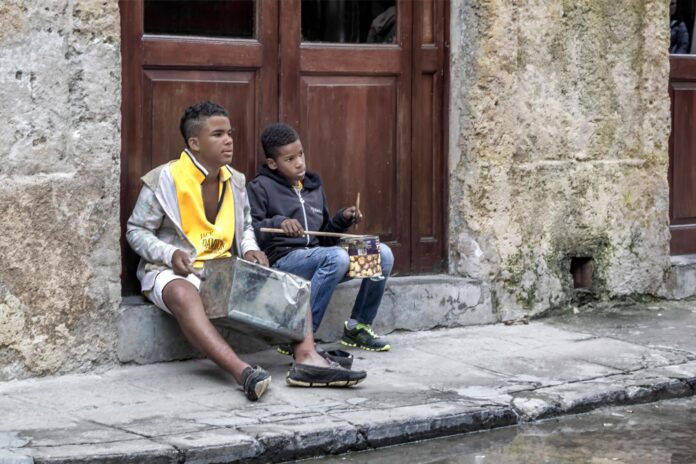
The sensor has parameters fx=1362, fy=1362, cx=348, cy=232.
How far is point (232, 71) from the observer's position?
6.84m

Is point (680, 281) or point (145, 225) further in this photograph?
point (680, 281)

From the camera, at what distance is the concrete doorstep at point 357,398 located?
5.05 m

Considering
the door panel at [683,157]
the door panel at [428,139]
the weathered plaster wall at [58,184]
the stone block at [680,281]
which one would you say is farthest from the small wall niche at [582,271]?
the weathered plaster wall at [58,184]

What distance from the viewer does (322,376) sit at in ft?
19.5

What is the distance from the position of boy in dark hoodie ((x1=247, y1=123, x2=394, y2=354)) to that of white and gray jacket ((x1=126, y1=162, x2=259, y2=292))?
475 mm

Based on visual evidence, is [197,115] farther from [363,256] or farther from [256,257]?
[363,256]

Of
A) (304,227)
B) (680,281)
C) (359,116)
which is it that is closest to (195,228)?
(304,227)

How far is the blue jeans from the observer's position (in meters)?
6.50

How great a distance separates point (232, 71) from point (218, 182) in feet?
2.30

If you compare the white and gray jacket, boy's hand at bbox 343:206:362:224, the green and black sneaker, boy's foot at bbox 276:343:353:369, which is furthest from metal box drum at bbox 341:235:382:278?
the white and gray jacket

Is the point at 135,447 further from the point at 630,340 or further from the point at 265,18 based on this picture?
the point at 630,340

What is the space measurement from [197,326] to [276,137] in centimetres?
119

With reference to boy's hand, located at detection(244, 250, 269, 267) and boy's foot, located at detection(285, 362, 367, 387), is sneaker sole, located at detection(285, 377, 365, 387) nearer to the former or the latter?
boy's foot, located at detection(285, 362, 367, 387)

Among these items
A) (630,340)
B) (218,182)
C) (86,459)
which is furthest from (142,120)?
(630,340)
